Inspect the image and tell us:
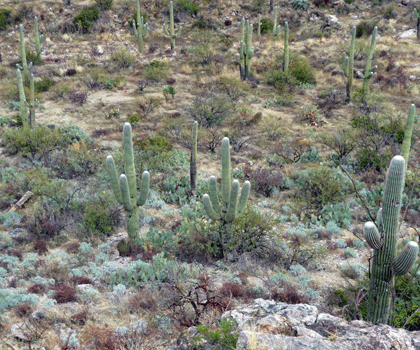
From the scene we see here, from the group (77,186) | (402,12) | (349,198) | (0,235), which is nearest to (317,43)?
(402,12)

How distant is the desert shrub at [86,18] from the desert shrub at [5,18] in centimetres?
439

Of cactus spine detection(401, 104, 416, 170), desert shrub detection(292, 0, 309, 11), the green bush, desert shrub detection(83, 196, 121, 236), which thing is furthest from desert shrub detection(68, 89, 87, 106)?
desert shrub detection(292, 0, 309, 11)

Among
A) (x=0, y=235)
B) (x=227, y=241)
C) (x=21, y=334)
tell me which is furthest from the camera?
(x=0, y=235)

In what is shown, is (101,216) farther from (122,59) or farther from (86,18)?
(86,18)

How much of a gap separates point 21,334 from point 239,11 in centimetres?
2963

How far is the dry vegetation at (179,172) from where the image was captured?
19.5 feet

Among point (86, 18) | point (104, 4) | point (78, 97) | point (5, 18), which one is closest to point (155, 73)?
point (78, 97)

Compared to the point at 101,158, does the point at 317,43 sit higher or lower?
higher

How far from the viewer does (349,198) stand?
412 inches

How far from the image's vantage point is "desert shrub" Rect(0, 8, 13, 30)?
25125 millimetres

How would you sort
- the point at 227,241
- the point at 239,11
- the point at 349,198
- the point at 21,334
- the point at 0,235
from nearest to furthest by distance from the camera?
1. the point at 21,334
2. the point at 227,241
3. the point at 0,235
4. the point at 349,198
5. the point at 239,11

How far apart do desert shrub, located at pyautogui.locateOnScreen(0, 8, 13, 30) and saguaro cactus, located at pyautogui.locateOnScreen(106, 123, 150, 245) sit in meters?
23.1

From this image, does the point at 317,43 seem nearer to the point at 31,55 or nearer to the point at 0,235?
the point at 31,55

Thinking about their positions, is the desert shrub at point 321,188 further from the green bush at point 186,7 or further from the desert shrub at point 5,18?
the desert shrub at point 5,18
